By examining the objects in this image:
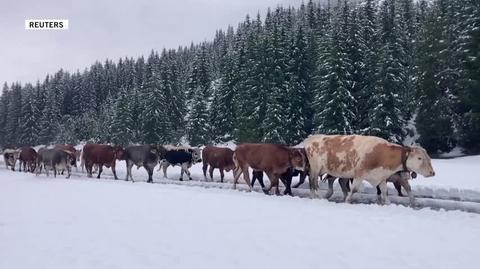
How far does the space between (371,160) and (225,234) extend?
6.56 metres

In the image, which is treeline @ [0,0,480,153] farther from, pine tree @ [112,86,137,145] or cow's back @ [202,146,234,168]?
cow's back @ [202,146,234,168]

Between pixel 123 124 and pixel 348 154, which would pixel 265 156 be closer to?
pixel 348 154

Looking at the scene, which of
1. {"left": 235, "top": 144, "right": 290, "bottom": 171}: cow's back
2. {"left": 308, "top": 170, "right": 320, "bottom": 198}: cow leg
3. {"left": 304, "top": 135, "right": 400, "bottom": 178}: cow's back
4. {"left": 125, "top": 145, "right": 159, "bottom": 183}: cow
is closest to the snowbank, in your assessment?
{"left": 304, "top": 135, "right": 400, "bottom": 178}: cow's back

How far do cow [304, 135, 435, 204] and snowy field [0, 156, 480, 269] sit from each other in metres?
1.43

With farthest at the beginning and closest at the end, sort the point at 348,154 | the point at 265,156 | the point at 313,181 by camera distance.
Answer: the point at 265,156
the point at 313,181
the point at 348,154

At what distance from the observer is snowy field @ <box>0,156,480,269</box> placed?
303 inches

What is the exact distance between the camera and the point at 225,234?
9438mm

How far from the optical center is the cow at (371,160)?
46.1 ft

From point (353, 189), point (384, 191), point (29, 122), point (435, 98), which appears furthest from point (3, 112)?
point (384, 191)

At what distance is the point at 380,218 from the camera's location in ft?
35.6

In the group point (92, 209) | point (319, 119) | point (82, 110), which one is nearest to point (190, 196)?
point (92, 209)

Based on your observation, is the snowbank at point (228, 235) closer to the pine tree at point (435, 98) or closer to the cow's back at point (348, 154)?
the cow's back at point (348, 154)

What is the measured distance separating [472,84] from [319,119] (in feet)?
46.8

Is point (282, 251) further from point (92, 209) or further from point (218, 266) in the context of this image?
point (92, 209)
